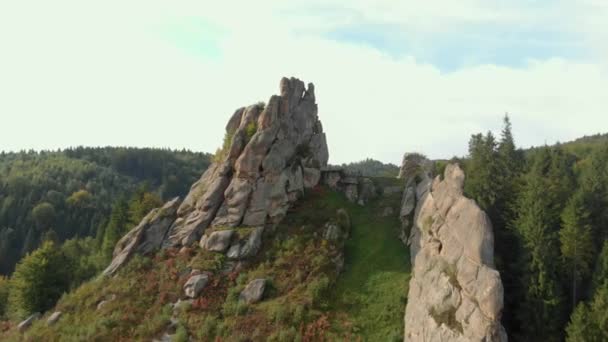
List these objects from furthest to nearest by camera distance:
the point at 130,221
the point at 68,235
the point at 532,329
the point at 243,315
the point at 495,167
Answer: the point at 68,235, the point at 130,221, the point at 495,167, the point at 243,315, the point at 532,329

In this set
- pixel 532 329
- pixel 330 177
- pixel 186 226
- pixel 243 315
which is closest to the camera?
pixel 532 329

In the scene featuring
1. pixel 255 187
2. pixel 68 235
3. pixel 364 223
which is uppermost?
pixel 255 187

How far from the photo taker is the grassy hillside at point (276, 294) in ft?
134

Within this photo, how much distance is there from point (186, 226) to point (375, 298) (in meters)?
22.4

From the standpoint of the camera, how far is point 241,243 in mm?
49844

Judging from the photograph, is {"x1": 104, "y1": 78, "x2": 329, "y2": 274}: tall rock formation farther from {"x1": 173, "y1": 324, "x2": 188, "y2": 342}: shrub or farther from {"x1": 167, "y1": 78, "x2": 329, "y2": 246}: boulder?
{"x1": 173, "y1": 324, "x2": 188, "y2": 342}: shrub

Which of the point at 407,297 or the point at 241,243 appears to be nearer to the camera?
the point at 407,297

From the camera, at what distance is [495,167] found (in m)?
47.9

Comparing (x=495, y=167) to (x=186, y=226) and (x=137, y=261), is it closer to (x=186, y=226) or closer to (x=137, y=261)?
(x=186, y=226)

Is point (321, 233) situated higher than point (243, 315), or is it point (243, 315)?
point (321, 233)

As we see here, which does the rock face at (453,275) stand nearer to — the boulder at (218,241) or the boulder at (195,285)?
the boulder at (218,241)

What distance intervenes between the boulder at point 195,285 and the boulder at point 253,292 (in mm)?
3984

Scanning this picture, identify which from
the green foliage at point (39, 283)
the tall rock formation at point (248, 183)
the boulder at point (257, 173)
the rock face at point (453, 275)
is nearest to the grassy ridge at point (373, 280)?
the rock face at point (453, 275)

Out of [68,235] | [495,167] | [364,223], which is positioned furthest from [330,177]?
[68,235]
